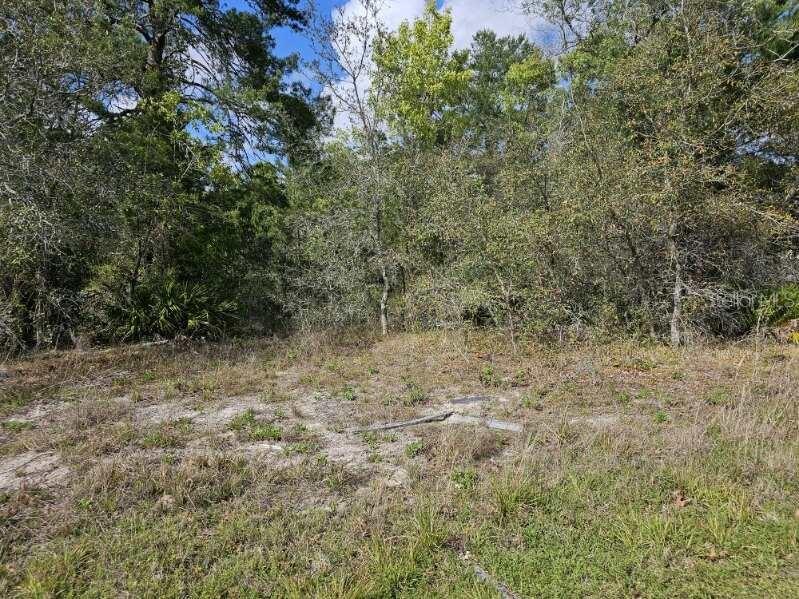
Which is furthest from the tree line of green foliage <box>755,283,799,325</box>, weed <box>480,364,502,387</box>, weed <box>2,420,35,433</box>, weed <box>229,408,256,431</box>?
weed <box>229,408,256,431</box>

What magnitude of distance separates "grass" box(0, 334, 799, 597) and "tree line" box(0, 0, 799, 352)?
2.44 metres

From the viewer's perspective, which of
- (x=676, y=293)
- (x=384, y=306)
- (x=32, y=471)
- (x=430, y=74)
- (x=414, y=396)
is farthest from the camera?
(x=430, y=74)

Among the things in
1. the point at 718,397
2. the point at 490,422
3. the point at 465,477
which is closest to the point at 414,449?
the point at 465,477

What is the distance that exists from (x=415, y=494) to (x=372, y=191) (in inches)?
284

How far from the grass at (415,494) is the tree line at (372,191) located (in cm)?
244

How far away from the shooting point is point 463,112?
2086cm

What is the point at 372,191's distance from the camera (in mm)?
9602

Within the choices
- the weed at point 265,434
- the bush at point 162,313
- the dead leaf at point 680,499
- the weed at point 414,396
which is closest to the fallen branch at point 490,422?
the weed at point 414,396

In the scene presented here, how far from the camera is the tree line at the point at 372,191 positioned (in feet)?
22.6

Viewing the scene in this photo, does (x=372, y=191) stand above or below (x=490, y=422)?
above

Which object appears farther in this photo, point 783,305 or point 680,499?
point 783,305

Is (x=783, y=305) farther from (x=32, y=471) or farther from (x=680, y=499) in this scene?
(x=32, y=471)

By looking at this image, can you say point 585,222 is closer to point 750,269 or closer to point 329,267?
point 750,269

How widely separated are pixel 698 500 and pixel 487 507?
138 centimetres
